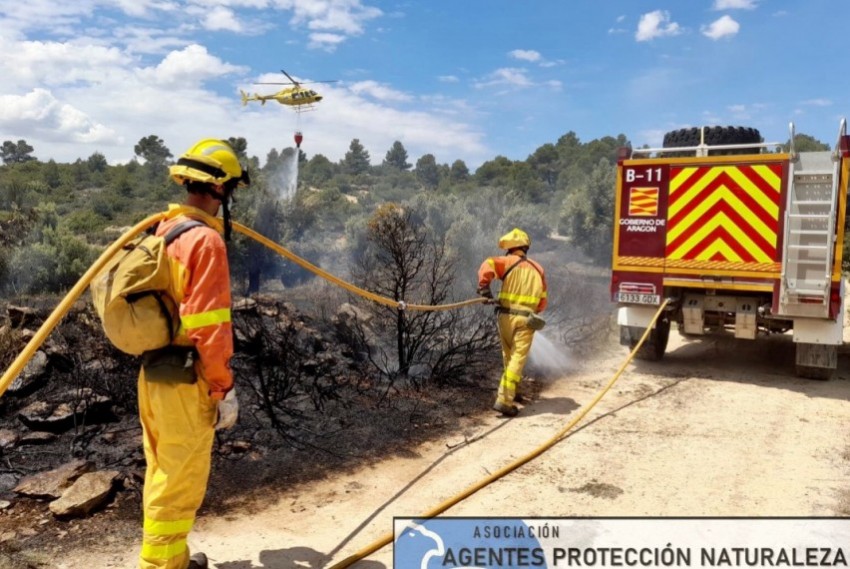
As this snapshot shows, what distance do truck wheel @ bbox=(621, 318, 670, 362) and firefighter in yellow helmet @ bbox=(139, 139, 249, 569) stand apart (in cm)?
630

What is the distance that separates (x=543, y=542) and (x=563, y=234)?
24.3 m

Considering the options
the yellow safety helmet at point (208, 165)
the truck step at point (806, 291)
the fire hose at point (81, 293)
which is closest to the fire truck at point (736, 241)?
the truck step at point (806, 291)

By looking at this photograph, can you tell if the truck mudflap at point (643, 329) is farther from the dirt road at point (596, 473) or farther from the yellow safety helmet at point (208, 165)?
the yellow safety helmet at point (208, 165)

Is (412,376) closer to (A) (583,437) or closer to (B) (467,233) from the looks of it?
(A) (583,437)

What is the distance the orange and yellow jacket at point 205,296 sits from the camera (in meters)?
2.71

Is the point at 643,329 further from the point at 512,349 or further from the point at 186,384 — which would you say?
the point at 186,384

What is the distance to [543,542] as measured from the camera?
11.6 ft

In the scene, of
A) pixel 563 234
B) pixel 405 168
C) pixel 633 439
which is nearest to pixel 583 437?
pixel 633 439

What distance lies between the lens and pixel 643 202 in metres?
7.68

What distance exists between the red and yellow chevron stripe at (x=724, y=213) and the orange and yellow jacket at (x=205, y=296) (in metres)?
6.13

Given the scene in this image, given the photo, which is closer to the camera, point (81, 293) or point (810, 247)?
point (81, 293)

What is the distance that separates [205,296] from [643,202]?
6189 mm

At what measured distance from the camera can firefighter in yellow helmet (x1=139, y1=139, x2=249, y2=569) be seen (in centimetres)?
273

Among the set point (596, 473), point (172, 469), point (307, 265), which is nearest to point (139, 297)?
point (172, 469)
